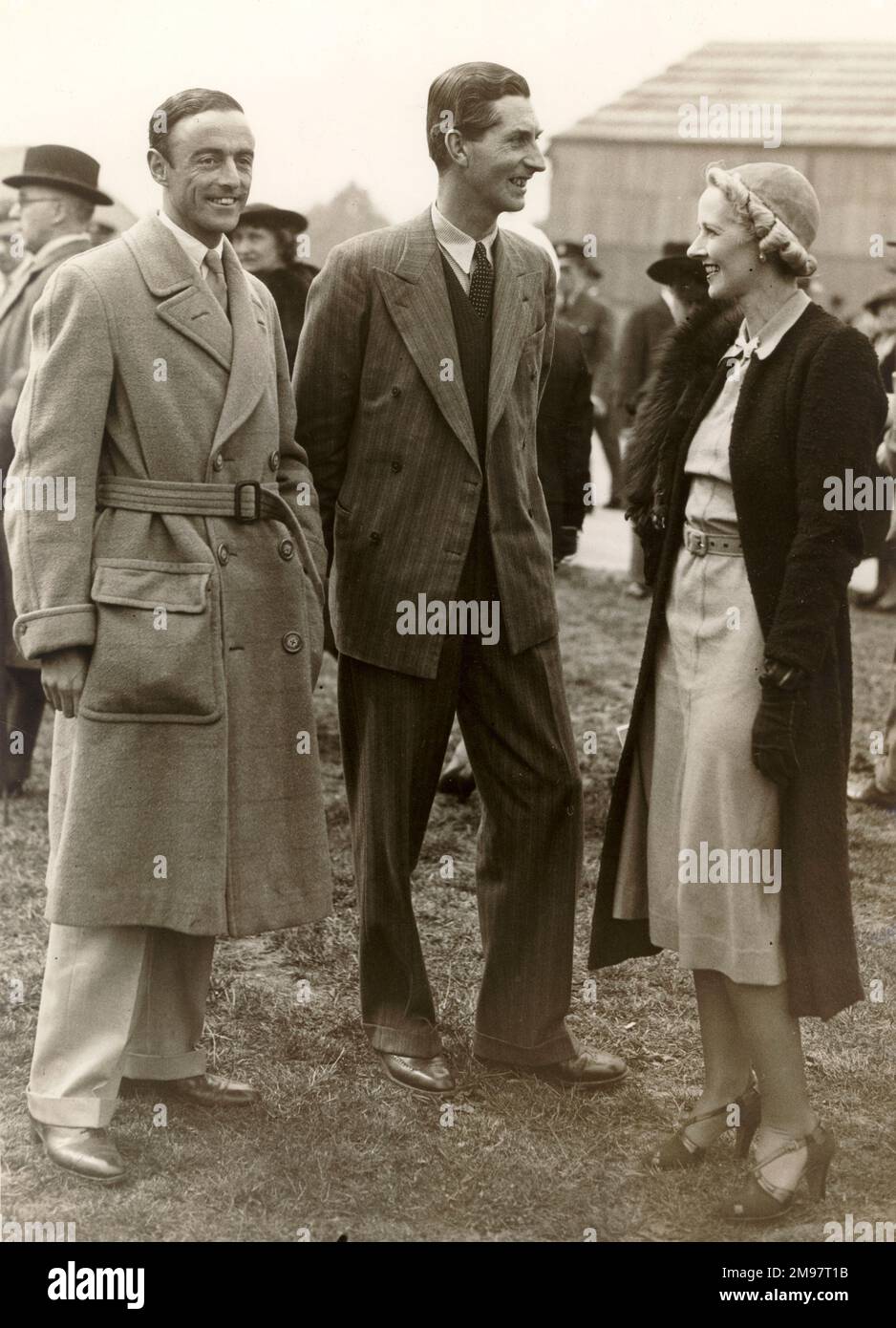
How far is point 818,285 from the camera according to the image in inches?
568

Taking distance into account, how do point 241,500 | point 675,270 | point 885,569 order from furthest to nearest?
point 885,569, point 675,270, point 241,500

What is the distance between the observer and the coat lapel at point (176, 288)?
3420 mm

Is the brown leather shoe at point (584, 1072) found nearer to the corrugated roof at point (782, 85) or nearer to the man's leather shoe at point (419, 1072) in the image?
the man's leather shoe at point (419, 1072)

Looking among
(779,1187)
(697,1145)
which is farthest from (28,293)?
(779,1187)

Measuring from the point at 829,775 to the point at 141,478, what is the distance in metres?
1.59

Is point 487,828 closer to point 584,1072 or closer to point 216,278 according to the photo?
point 584,1072

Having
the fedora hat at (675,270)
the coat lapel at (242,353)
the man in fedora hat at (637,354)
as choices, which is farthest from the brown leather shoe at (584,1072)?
the man in fedora hat at (637,354)

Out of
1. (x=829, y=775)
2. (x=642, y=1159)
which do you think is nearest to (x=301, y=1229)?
(x=642, y=1159)

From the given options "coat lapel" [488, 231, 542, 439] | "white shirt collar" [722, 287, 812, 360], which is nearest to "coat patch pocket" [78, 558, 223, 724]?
"coat lapel" [488, 231, 542, 439]

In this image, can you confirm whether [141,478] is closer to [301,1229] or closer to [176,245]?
[176,245]

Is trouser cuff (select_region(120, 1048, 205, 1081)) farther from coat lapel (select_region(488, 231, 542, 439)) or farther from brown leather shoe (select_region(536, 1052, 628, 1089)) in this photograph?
coat lapel (select_region(488, 231, 542, 439))

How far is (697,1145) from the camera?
351cm

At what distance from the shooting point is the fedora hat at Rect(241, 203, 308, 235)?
6566 millimetres

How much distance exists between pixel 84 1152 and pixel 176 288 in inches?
74.1
